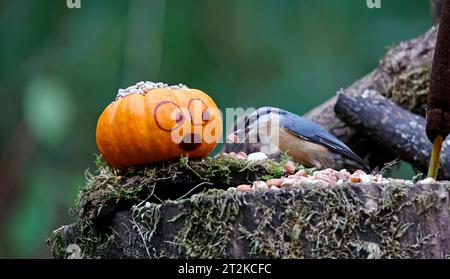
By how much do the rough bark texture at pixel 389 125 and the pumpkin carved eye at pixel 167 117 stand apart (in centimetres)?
270

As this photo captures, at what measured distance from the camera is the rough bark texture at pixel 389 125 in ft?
20.0

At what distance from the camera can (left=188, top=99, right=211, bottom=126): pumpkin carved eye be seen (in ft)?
12.3

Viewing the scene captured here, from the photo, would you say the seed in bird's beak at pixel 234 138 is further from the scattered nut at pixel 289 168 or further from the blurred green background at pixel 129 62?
the blurred green background at pixel 129 62

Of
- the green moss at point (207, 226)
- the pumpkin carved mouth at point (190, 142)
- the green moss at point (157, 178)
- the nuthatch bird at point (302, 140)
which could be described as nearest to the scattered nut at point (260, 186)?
the green moss at point (207, 226)

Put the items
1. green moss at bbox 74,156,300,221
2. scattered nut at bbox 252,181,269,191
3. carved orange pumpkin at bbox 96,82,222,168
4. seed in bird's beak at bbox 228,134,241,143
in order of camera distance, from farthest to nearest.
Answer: seed in bird's beak at bbox 228,134,241,143 < carved orange pumpkin at bbox 96,82,222,168 < green moss at bbox 74,156,300,221 < scattered nut at bbox 252,181,269,191

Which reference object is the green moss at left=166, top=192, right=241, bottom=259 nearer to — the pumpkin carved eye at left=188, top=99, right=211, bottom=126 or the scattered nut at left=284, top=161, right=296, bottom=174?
the pumpkin carved eye at left=188, top=99, right=211, bottom=126

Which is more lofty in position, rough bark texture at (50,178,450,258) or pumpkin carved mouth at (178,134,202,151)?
pumpkin carved mouth at (178,134,202,151)

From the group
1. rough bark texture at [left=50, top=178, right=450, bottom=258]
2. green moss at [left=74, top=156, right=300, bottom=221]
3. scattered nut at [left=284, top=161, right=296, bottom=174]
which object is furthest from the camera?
scattered nut at [left=284, top=161, right=296, bottom=174]

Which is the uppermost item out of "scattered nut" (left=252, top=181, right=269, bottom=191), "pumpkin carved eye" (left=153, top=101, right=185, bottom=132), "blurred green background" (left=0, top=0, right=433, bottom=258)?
"pumpkin carved eye" (left=153, top=101, right=185, bottom=132)

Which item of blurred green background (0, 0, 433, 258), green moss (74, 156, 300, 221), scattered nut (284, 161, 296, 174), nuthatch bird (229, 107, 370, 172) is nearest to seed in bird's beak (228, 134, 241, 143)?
nuthatch bird (229, 107, 370, 172)

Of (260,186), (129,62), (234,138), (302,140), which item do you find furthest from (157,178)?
(129,62)

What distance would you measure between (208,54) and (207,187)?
588cm

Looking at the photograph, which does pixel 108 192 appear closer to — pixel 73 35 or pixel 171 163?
pixel 171 163

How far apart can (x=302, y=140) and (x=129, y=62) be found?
2354 mm
